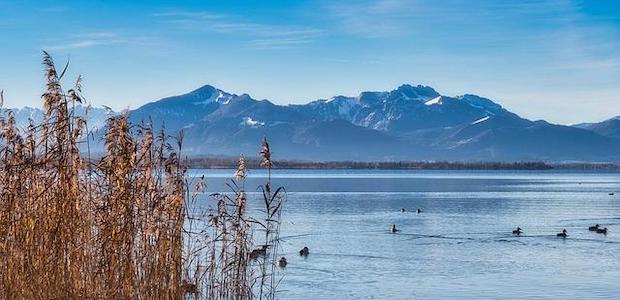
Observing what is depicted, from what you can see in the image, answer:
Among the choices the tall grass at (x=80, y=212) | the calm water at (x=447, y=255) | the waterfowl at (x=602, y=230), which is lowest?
the calm water at (x=447, y=255)

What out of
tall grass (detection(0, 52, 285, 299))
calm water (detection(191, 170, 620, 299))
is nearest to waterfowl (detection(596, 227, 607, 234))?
calm water (detection(191, 170, 620, 299))

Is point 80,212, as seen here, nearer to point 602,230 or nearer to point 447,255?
point 447,255

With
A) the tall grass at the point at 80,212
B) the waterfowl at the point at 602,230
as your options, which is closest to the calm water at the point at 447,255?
the waterfowl at the point at 602,230

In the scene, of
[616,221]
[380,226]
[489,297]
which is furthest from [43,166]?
[616,221]

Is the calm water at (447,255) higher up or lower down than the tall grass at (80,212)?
lower down

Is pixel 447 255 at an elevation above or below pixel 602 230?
below

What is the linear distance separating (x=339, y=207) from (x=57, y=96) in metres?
46.8

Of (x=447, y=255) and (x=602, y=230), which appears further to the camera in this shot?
(x=602, y=230)

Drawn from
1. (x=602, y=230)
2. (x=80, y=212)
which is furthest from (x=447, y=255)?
(x=80, y=212)

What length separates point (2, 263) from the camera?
34.3 feet

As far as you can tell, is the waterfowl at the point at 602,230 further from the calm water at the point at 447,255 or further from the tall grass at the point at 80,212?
the tall grass at the point at 80,212

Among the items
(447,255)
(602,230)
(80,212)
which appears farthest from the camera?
(602,230)

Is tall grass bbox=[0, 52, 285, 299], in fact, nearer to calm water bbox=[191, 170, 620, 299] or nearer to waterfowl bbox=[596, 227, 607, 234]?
calm water bbox=[191, 170, 620, 299]

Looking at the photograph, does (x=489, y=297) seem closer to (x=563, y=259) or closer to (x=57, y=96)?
(x=563, y=259)
